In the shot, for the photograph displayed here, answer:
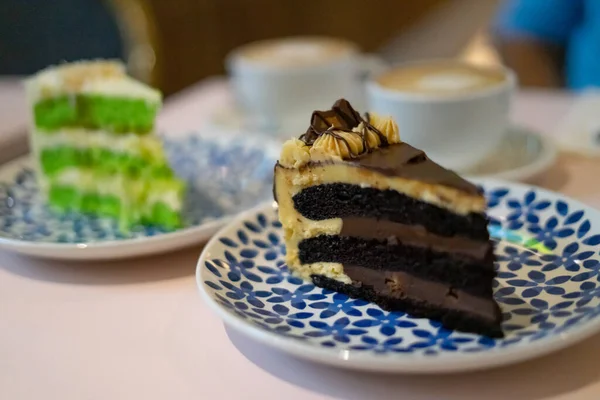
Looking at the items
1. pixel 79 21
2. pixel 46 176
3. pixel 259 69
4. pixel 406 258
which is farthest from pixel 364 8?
pixel 406 258

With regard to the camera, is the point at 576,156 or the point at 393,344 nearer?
the point at 393,344

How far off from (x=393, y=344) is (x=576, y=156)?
0.93m

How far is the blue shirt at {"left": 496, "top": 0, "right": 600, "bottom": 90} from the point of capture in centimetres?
219

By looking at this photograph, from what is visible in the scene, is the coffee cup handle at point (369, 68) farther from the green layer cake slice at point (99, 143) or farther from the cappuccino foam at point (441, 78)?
the green layer cake slice at point (99, 143)

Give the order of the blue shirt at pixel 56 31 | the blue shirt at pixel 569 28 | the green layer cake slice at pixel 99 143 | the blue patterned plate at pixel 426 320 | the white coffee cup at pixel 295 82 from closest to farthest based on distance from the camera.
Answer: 1. the blue patterned plate at pixel 426 320
2. the green layer cake slice at pixel 99 143
3. the white coffee cup at pixel 295 82
4. the blue shirt at pixel 569 28
5. the blue shirt at pixel 56 31

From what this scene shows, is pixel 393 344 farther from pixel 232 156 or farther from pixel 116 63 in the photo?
pixel 116 63

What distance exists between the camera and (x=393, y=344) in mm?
846

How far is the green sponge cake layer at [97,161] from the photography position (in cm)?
145

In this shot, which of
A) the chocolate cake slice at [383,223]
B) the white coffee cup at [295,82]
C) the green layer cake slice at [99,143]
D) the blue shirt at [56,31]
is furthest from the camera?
the blue shirt at [56,31]

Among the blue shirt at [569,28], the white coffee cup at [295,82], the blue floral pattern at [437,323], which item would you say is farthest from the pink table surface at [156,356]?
the blue shirt at [569,28]

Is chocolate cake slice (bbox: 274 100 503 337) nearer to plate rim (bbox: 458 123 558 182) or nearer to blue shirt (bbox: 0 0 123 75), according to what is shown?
plate rim (bbox: 458 123 558 182)

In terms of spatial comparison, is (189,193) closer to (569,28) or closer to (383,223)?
(383,223)

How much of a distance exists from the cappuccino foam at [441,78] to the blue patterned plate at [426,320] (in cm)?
27

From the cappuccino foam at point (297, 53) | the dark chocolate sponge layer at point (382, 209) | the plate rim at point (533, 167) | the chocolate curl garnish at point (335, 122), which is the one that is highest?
the chocolate curl garnish at point (335, 122)
